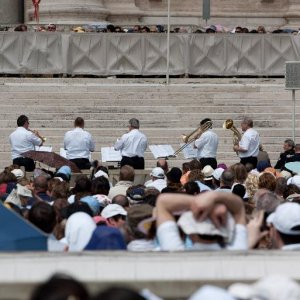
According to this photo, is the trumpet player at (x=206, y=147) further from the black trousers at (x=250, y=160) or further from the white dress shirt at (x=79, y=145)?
the white dress shirt at (x=79, y=145)

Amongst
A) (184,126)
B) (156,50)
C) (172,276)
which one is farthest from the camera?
(156,50)

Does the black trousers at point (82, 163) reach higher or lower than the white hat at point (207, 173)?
lower

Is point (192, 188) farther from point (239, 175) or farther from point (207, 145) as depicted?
point (207, 145)

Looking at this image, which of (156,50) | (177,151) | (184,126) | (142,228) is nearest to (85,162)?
(177,151)

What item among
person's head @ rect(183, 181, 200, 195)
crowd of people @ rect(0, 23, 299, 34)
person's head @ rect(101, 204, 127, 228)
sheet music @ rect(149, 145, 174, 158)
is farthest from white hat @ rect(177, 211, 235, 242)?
crowd of people @ rect(0, 23, 299, 34)

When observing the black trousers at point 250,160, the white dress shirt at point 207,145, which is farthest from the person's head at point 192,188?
the white dress shirt at point 207,145

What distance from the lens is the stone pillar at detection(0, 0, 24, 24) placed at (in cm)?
4181

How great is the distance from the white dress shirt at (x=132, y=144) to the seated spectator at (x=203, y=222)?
51.5 ft

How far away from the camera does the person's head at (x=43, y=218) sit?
30.9 feet

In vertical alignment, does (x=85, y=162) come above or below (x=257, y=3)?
below

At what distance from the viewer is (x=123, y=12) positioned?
40500 mm

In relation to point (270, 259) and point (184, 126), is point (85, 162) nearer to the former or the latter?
point (184, 126)

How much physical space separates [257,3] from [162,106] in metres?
12.1

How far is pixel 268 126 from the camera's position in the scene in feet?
96.8
